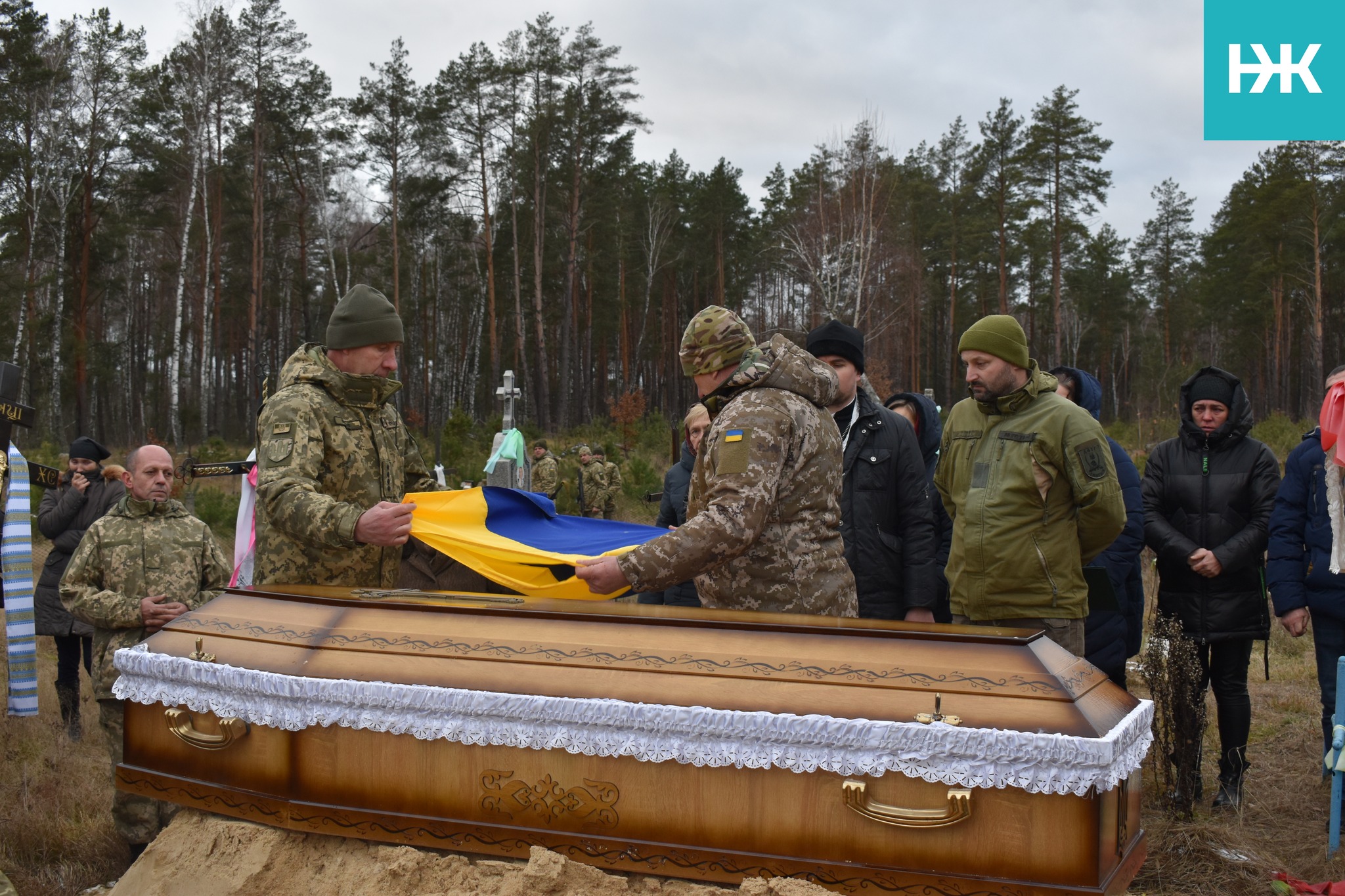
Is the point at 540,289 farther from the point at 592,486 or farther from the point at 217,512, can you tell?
the point at 217,512

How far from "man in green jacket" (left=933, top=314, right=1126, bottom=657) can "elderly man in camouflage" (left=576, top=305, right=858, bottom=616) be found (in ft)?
3.00

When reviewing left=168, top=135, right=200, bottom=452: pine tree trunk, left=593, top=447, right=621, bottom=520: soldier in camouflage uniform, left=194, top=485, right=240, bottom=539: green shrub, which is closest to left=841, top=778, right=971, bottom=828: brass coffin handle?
left=194, top=485, right=240, bottom=539: green shrub

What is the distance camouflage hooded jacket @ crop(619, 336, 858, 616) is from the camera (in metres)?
2.70

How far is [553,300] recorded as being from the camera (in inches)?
Answer: 1396

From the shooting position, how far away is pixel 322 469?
11.3 ft

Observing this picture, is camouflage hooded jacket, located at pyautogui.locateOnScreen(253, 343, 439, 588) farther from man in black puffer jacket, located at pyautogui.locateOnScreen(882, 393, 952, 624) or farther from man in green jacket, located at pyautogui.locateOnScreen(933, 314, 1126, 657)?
man in black puffer jacket, located at pyautogui.locateOnScreen(882, 393, 952, 624)

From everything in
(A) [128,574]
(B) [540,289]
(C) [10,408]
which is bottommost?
(A) [128,574]

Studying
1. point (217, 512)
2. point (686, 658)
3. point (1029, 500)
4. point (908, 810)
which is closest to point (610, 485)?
point (217, 512)

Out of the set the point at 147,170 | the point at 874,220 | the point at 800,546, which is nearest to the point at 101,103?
the point at 147,170

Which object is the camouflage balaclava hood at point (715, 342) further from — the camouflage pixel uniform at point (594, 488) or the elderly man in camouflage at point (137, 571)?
the camouflage pixel uniform at point (594, 488)

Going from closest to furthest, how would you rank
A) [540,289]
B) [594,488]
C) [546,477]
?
1. [546,477]
2. [594,488]
3. [540,289]

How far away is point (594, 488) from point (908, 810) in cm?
1475

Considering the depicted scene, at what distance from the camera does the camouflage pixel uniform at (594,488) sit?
655 inches

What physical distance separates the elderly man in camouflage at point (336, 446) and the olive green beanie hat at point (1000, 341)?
2130 mm
